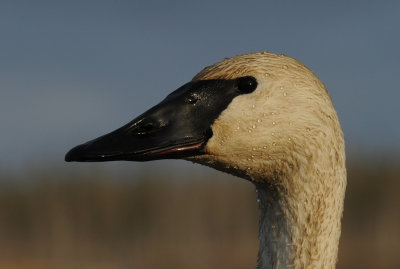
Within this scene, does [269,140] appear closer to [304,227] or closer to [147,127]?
[304,227]

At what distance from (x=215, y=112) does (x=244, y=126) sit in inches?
6.6

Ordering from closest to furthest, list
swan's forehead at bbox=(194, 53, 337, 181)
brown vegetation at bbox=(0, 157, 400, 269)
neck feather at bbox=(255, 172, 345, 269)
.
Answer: swan's forehead at bbox=(194, 53, 337, 181)
neck feather at bbox=(255, 172, 345, 269)
brown vegetation at bbox=(0, 157, 400, 269)

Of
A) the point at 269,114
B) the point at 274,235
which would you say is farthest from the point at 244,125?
the point at 274,235

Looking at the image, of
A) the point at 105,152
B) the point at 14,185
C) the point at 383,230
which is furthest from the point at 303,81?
the point at 14,185

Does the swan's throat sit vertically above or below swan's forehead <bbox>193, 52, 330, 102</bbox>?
below

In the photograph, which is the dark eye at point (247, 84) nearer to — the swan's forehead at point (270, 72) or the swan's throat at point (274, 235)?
the swan's forehead at point (270, 72)

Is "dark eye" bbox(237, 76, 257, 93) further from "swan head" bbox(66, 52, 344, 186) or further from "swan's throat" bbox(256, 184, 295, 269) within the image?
"swan's throat" bbox(256, 184, 295, 269)

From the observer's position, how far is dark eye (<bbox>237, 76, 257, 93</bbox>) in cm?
343

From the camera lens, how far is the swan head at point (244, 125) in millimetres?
3355

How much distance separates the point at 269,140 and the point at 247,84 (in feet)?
1.02

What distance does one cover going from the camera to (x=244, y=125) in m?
3.44

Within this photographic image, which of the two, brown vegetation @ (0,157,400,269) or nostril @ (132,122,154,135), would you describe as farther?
brown vegetation @ (0,157,400,269)

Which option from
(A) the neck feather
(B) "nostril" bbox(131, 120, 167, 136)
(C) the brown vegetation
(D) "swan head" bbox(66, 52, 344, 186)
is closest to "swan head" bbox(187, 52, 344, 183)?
(D) "swan head" bbox(66, 52, 344, 186)

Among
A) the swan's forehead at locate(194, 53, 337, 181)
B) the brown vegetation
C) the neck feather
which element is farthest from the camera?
the brown vegetation
